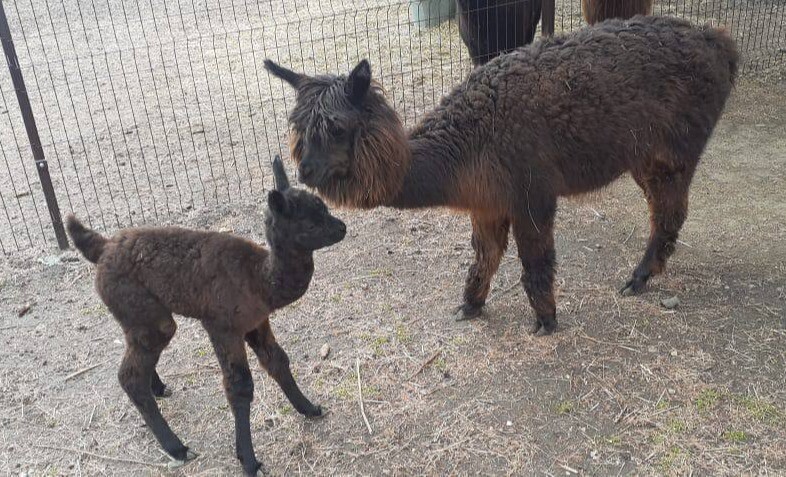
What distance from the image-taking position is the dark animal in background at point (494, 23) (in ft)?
19.9

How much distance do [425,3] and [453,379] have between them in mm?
7469

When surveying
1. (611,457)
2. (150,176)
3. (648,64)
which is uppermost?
(648,64)

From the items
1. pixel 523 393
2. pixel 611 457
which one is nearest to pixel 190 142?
pixel 523 393

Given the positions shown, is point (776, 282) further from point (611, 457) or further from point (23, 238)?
point (23, 238)

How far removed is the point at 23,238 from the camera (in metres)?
5.68

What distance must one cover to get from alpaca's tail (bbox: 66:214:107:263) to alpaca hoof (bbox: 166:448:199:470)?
1.06 metres

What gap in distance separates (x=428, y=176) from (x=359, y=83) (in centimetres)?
64

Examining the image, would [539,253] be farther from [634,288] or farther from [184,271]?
[184,271]

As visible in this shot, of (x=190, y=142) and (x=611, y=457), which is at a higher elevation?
(x=190, y=142)

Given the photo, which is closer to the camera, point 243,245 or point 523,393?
point 243,245

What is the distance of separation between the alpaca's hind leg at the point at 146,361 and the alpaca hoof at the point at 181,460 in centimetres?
8

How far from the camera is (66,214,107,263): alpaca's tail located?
3275 mm

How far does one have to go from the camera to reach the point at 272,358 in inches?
137

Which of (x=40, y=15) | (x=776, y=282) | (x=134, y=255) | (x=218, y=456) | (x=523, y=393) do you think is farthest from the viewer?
(x=40, y=15)
